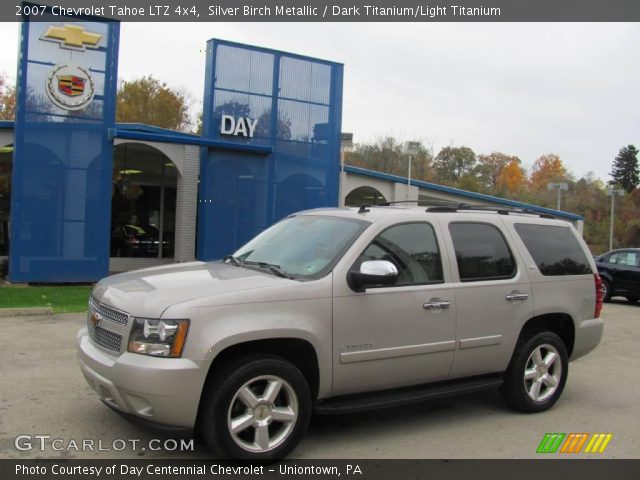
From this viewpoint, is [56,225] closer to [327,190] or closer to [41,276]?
[41,276]

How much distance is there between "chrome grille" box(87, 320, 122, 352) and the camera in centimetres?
419

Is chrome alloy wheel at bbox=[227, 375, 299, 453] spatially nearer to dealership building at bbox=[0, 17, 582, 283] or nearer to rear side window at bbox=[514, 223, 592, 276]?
rear side window at bbox=[514, 223, 592, 276]

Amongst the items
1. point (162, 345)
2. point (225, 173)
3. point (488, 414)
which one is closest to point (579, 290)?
point (488, 414)

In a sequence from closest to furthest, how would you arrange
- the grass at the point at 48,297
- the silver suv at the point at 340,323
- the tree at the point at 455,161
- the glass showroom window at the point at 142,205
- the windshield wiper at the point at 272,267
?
1. the silver suv at the point at 340,323
2. the windshield wiper at the point at 272,267
3. the grass at the point at 48,297
4. the glass showroom window at the point at 142,205
5. the tree at the point at 455,161

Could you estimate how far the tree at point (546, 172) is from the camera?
76.2 metres

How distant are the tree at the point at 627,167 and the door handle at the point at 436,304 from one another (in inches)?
3825

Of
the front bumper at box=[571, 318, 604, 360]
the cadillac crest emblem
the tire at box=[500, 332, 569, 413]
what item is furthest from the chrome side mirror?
the cadillac crest emblem

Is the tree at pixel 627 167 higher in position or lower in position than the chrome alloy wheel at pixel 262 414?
higher

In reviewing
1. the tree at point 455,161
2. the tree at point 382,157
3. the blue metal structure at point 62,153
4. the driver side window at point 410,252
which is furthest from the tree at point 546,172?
the driver side window at point 410,252

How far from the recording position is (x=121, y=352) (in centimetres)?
412

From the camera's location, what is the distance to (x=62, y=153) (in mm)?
14391

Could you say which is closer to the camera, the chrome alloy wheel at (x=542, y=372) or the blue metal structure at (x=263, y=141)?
the chrome alloy wheel at (x=542, y=372)

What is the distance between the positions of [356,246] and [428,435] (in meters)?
1.68

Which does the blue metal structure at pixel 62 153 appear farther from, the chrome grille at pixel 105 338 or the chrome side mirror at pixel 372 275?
the chrome side mirror at pixel 372 275
